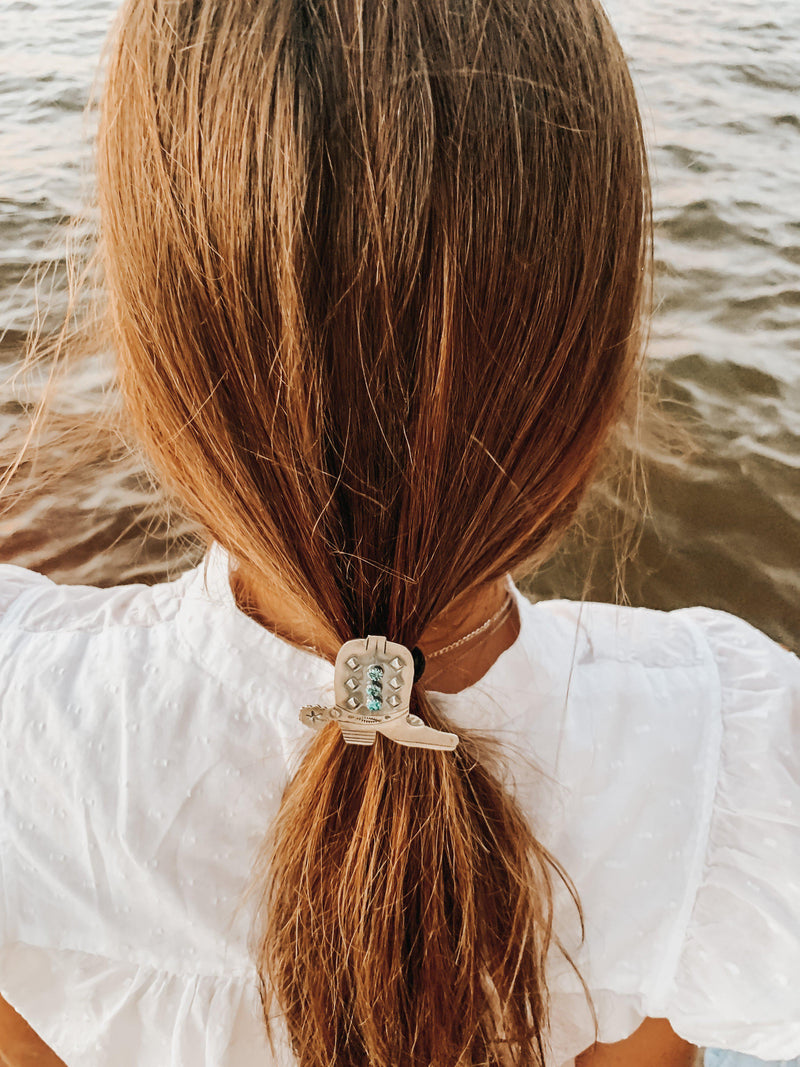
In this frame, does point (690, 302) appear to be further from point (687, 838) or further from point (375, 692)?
point (375, 692)

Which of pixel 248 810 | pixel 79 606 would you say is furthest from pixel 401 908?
pixel 79 606

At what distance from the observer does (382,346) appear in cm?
49

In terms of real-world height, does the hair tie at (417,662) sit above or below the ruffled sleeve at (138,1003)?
above

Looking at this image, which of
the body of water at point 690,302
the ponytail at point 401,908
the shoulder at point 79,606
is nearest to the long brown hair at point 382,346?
the ponytail at point 401,908

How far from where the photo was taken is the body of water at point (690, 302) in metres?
1.50

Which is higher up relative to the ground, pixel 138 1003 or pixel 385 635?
pixel 385 635

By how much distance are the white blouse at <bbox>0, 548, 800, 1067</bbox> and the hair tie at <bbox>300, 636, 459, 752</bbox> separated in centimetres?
11

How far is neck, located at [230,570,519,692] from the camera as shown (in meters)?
0.64

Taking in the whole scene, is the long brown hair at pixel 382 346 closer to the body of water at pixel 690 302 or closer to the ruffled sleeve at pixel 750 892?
the ruffled sleeve at pixel 750 892

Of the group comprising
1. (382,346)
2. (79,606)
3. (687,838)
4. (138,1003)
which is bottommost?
(138,1003)

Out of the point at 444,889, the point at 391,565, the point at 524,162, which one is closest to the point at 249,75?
the point at 524,162

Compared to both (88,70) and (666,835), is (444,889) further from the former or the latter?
(88,70)

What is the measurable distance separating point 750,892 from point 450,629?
309mm

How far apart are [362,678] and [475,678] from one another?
0.17m
